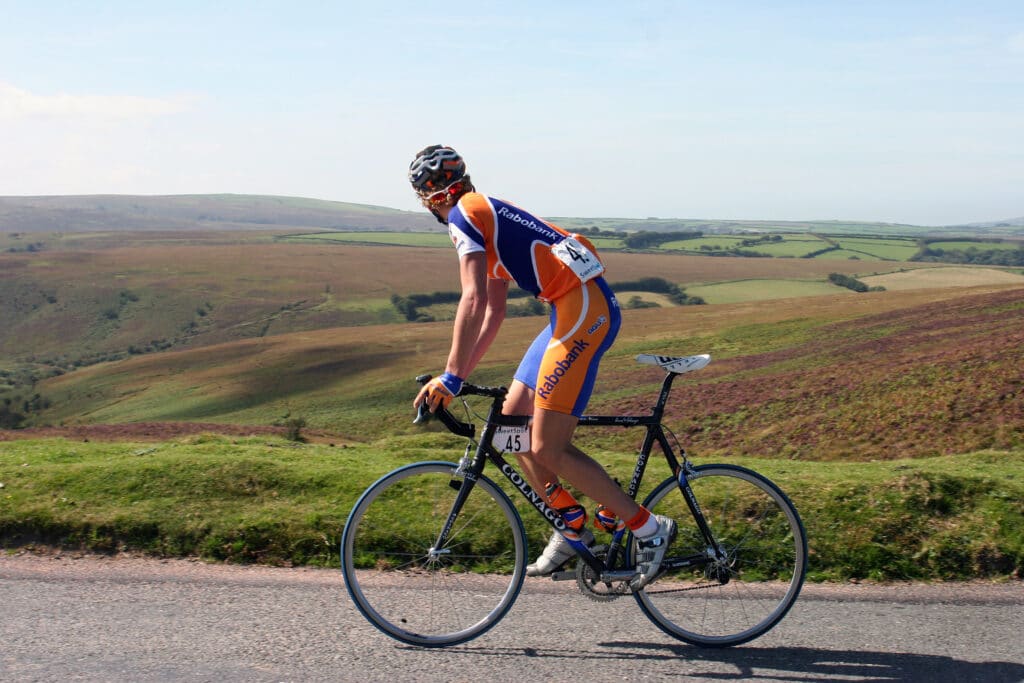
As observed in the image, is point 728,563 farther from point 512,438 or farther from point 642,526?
point 512,438

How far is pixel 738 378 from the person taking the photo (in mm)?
25328

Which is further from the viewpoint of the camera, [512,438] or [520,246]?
[512,438]

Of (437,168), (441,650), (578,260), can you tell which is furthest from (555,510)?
(437,168)

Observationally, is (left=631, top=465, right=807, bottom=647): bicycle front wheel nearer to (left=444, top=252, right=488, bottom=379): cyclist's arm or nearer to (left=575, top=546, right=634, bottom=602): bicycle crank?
(left=575, top=546, right=634, bottom=602): bicycle crank

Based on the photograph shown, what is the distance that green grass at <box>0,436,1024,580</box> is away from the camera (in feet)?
17.6

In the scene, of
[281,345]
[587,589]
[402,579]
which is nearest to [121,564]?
[402,579]

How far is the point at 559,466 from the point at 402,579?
118 centimetres

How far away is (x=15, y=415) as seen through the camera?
155ft

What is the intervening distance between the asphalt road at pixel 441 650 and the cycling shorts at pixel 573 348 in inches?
48.3

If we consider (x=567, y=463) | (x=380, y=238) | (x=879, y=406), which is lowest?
(x=879, y=406)

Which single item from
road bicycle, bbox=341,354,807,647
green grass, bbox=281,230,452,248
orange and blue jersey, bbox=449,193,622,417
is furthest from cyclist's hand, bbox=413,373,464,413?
green grass, bbox=281,230,452,248

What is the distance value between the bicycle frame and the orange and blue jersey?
31 centimetres

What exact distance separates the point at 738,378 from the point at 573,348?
21922 millimetres

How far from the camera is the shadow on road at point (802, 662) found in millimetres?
4137
